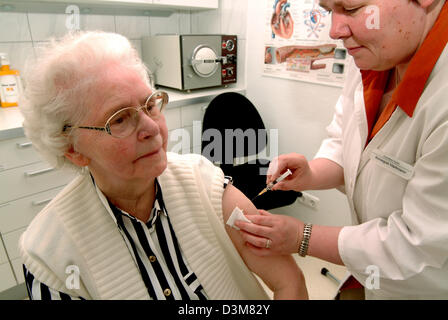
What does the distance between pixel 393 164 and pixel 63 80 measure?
0.93 m

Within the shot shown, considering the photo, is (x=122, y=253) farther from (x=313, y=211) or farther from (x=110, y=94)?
(x=313, y=211)

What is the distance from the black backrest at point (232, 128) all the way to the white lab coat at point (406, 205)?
114 cm

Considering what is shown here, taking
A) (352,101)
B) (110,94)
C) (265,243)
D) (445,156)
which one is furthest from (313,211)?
(110,94)

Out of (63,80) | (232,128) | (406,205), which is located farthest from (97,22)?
(406,205)

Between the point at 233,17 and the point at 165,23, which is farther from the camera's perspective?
the point at 165,23

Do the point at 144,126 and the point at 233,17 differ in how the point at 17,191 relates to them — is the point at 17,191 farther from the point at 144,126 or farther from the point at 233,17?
the point at 233,17

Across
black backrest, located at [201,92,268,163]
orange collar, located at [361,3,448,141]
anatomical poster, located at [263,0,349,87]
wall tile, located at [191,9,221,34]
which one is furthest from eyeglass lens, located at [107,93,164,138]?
wall tile, located at [191,9,221,34]

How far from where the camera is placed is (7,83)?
1.82 metres

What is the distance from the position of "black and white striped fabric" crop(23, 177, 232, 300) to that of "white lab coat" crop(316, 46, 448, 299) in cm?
49

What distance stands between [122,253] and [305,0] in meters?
1.89

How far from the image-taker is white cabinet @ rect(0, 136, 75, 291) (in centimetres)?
154

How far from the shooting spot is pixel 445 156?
65 cm

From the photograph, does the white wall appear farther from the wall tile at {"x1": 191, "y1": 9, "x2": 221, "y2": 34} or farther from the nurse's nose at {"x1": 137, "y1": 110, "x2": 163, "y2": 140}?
the nurse's nose at {"x1": 137, "y1": 110, "x2": 163, "y2": 140}
